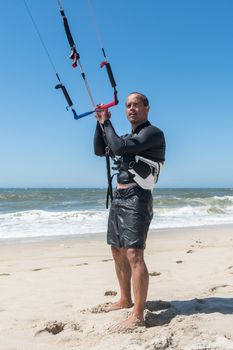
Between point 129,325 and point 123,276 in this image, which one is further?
point 123,276

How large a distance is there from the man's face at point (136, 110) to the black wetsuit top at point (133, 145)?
0.18 ft

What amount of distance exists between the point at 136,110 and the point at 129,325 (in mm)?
1854

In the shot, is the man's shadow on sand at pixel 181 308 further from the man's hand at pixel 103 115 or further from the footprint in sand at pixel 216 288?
the man's hand at pixel 103 115

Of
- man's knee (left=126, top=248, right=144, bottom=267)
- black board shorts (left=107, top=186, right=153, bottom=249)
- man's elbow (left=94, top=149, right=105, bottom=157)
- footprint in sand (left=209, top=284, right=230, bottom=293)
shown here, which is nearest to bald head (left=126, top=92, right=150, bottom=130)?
man's elbow (left=94, top=149, right=105, bottom=157)

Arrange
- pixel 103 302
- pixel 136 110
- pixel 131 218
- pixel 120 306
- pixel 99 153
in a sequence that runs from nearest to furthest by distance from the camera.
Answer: pixel 131 218 < pixel 136 110 < pixel 120 306 < pixel 99 153 < pixel 103 302

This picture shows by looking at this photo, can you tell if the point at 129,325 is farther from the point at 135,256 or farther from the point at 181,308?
the point at 181,308

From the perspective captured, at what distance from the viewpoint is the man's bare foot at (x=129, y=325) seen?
3.37 meters

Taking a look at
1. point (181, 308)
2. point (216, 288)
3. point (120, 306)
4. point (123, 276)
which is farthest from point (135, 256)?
point (216, 288)

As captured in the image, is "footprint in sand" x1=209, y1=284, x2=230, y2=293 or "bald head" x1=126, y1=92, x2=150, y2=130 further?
"footprint in sand" x1=209, y1=284, x2=230, y2=293

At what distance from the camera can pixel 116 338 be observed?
10.6ft

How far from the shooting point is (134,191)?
3879 mm

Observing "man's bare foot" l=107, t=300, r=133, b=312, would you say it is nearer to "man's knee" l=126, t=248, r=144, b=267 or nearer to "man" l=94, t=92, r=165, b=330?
"man" l=94, t=92, r=165, b=330

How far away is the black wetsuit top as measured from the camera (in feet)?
12.1

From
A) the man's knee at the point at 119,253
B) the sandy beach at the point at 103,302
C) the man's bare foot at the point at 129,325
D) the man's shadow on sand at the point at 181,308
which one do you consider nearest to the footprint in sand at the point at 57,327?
the sandy beach at the point at 103,302
